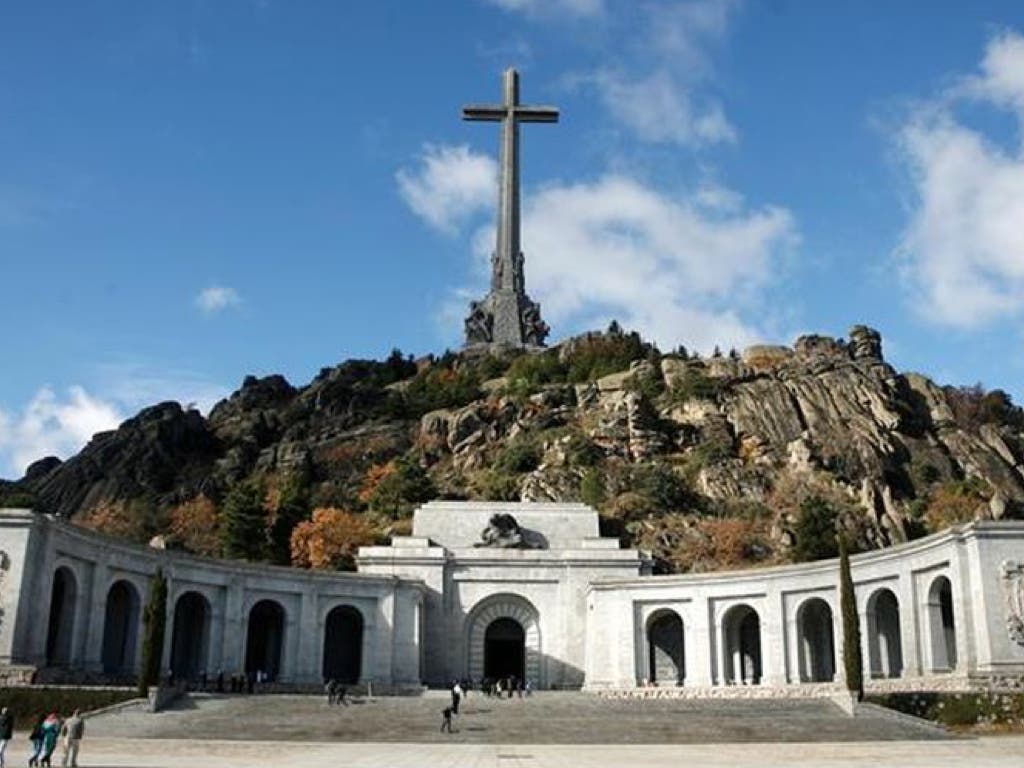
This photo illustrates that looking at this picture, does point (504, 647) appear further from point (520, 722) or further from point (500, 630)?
point (520, 722)

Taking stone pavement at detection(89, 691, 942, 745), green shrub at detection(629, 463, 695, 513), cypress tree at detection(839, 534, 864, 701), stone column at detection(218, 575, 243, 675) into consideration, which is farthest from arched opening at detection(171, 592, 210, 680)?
green shrub at detection(629, 463, 695, 513)

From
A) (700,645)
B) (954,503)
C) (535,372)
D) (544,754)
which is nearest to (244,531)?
(700,645)

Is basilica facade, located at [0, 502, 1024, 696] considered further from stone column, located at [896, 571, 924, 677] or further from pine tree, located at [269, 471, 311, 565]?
pine tree, located at [269, 471, 311, 565]

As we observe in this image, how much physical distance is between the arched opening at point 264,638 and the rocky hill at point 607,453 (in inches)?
512

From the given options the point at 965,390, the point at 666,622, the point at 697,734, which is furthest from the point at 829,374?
the point at 697,734

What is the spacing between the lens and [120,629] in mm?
47531

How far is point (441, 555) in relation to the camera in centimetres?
5494

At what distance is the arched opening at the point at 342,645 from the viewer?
53000 millimetres

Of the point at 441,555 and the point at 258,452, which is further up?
the point at 258,452

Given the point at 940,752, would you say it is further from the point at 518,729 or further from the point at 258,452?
the point at 258,452

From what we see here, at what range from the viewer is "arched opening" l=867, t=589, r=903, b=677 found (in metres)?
45.5

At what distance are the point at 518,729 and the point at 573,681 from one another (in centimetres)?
1787

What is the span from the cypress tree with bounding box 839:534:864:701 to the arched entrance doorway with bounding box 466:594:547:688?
19.3m

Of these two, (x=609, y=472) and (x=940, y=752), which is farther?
(x=609, y=472)
